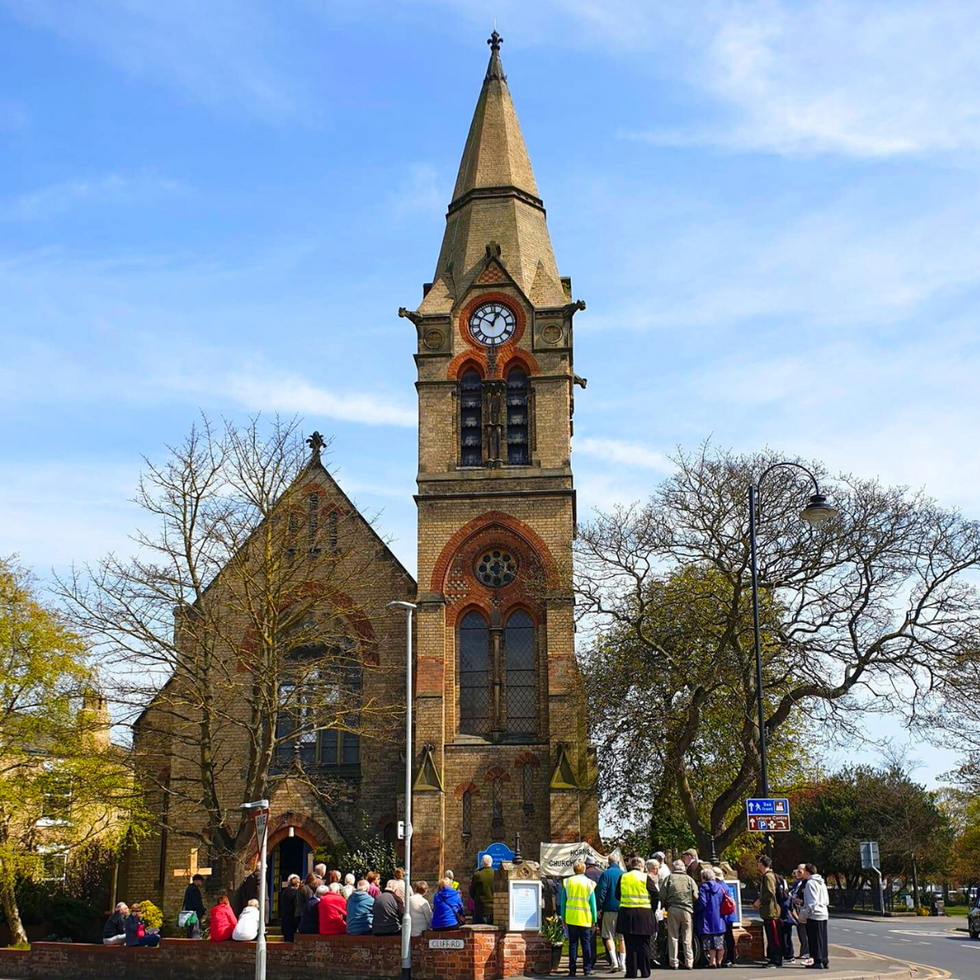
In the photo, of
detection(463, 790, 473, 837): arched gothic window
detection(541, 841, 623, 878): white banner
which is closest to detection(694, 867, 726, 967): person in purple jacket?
detection(541, 841, 623, 878): white banner

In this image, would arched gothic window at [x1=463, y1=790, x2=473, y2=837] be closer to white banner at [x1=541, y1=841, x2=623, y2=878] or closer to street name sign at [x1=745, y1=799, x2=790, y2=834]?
white banner at [x1=541, y1=841, x2=623, y2=878]

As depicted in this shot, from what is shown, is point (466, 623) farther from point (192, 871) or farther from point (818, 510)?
point (818, 510)

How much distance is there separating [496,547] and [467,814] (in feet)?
25.9

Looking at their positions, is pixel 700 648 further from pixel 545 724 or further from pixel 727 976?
pixel 727 976

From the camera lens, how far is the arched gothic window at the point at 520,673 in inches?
1364

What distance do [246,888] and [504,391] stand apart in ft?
56.4

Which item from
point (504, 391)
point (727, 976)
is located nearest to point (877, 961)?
point (727, 976)

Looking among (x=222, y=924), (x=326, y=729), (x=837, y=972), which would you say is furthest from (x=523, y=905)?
(x=326, y=729)

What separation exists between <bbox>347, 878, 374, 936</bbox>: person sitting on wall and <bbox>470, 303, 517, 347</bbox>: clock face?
2146cm

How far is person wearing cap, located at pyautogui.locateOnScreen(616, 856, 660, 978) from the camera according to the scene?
1816 centimetres

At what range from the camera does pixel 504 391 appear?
123 feet

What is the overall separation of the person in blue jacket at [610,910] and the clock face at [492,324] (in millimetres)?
21447

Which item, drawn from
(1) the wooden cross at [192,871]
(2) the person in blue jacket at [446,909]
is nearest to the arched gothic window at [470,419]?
(1) the wooden cross at [192,871]

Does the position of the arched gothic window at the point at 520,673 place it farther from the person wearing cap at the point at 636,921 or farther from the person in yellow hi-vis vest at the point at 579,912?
the person wearing cap at the point at 636,921
